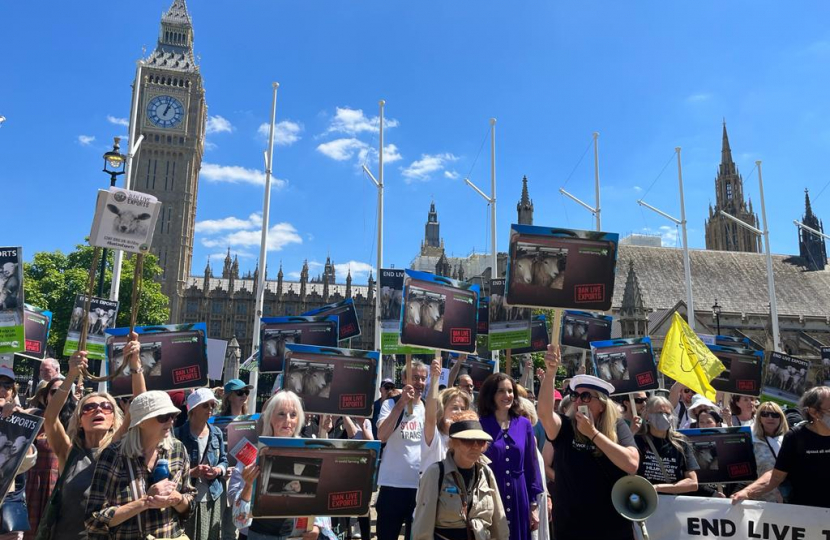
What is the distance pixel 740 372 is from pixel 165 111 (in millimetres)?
88097

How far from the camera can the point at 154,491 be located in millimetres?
3648

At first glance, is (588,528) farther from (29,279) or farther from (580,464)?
(29,279)

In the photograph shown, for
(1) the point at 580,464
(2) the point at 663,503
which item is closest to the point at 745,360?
(2) the point at 663,503

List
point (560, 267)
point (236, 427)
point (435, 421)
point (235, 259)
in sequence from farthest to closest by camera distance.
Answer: point (235, 259), point (236, 427), point (560, 267), point (435, 421)

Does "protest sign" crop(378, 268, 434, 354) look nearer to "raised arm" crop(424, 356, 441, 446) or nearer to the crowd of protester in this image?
the crowd of protester

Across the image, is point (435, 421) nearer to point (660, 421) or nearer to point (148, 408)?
point (660, 421)

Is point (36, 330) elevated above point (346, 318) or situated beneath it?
situated beneath

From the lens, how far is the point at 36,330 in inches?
433

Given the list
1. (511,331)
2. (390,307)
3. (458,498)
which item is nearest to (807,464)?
(458,498)

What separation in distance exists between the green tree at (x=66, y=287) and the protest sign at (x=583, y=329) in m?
41.1

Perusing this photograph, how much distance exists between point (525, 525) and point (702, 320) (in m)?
54.8

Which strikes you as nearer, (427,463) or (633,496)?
(633,496)

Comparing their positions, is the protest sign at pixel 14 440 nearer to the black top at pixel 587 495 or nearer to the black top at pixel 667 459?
the black top at pixel 587 495

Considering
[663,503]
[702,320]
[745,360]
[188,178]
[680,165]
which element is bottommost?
[663,503]
